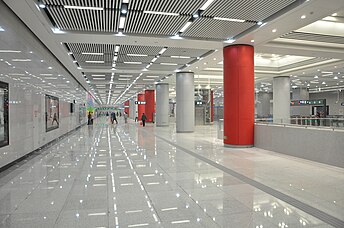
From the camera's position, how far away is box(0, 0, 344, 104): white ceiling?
7.60m

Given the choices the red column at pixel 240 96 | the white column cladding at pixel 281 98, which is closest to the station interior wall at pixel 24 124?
the red column at pixel 240 96

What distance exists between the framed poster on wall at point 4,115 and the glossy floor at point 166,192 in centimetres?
94

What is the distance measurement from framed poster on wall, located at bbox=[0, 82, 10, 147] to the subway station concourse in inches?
2.2

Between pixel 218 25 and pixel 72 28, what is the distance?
507cm

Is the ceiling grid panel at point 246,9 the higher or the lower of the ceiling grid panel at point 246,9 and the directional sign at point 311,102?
the higher

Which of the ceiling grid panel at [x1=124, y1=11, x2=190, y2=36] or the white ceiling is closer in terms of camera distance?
the white ceiling

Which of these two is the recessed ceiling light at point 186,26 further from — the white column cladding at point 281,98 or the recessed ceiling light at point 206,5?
the white column cladding at point 281,98

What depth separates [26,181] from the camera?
6.22m

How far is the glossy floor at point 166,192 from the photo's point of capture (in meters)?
3.90

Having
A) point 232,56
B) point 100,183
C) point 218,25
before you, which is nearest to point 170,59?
point 232,56

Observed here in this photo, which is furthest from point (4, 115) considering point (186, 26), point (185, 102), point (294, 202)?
point (185, 102)

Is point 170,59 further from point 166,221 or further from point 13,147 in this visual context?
point 166,221

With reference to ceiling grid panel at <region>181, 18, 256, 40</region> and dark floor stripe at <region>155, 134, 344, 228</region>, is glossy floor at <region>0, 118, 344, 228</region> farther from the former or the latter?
ceiling grid panel at <region>181, 18, 256, 40</region>

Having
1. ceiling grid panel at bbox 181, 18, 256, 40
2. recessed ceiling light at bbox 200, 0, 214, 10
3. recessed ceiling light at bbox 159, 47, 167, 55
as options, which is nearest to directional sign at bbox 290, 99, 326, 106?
recessed ceiling light at bbox 159, 47, 167, 55
